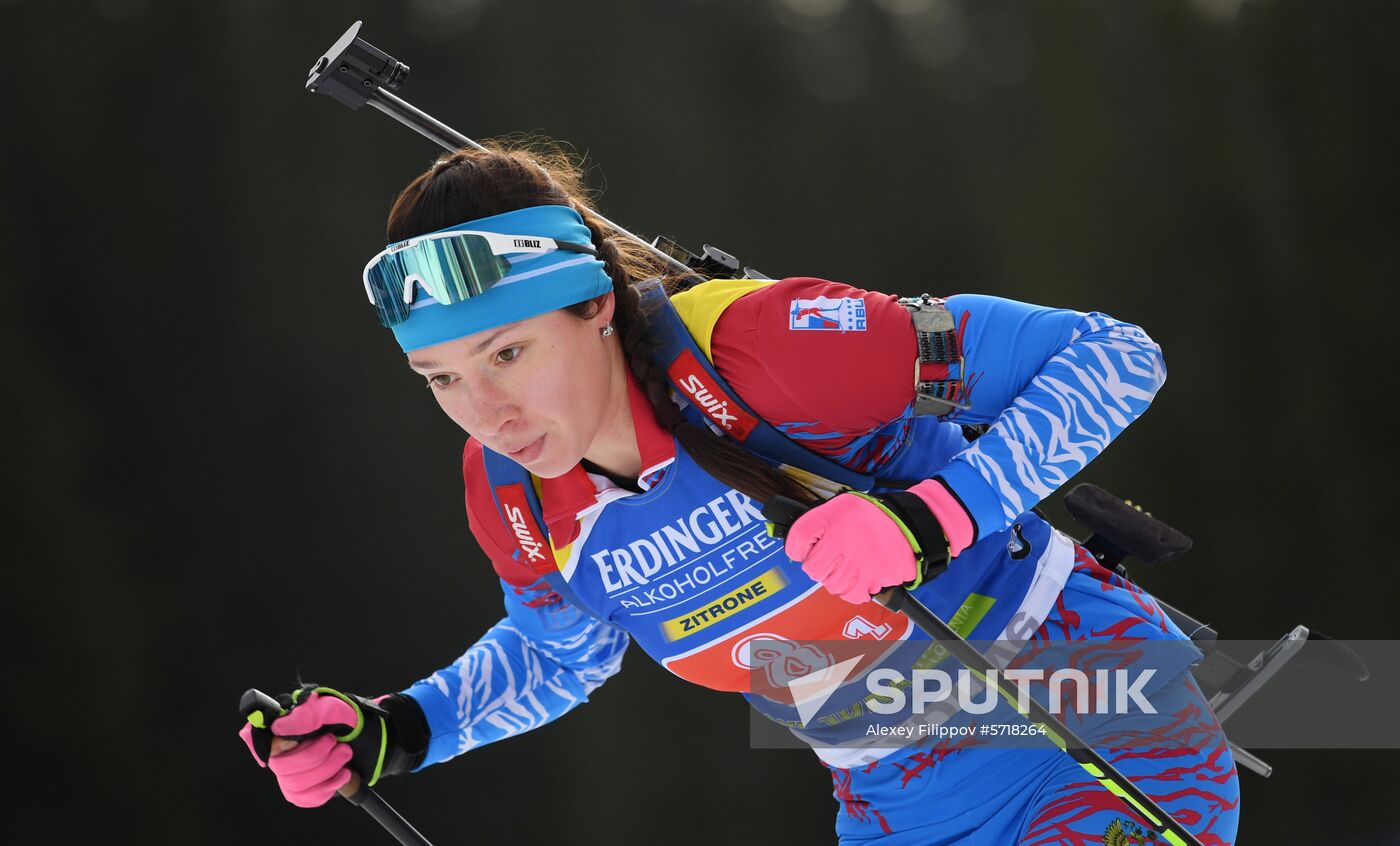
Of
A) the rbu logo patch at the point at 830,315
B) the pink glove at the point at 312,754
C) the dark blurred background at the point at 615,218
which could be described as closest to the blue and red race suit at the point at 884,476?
the rbu logo patch at the point at 830,315

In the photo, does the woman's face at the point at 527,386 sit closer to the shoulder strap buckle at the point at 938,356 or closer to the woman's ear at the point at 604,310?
the woman's ear at the point at 604,310

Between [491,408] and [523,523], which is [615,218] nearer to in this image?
[523,523]

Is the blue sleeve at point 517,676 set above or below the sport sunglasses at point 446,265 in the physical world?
below

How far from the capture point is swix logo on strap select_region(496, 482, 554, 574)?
1381 mm

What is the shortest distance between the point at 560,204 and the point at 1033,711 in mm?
722

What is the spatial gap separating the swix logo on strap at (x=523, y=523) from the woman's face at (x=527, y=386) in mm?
89

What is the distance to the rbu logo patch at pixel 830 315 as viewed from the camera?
49.7 inches

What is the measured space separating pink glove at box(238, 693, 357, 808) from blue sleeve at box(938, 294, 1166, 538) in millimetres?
774

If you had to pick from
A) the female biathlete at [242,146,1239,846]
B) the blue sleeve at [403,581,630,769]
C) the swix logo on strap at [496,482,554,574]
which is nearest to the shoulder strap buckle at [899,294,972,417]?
the female biathlete at [242,146,1239,846]

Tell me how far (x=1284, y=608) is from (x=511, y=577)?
8.57 feet

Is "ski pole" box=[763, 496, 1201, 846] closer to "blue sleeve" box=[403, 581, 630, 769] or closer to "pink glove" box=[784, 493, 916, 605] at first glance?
"pink glove" box=[784, 493, 916, 605]

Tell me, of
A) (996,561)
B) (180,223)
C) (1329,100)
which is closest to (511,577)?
(996,561)

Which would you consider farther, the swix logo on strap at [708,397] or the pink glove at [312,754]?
the pink glove at [312,754]

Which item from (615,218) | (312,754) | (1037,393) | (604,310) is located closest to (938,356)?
(1037,393)
